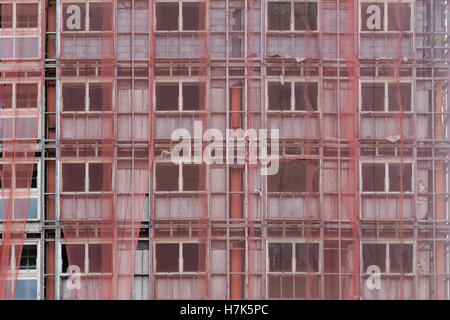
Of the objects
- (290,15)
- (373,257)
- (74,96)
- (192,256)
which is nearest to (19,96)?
(74,96)

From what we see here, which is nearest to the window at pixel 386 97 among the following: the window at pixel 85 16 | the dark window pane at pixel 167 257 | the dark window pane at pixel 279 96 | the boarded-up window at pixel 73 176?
the dark window pane at pixel 279 96

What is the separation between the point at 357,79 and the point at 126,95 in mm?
2869

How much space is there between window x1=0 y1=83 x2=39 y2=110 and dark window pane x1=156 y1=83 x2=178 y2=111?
153cm

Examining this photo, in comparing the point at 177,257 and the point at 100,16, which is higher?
the point at 100,16

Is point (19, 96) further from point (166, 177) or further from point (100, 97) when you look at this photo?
point (166, 177)

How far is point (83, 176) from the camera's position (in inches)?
344

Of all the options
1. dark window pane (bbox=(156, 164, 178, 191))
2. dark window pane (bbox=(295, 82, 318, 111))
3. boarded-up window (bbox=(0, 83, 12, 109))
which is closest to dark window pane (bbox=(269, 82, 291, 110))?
dark window pane (bbox=(295, 82, 318, 111))

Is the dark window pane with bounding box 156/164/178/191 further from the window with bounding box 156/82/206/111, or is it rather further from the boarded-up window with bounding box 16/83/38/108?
the boarded-up window with bounding box 16/83/38/108

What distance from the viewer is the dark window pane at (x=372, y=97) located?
873 centimetres

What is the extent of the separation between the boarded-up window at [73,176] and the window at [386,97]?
141 inches

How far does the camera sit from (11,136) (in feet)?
28.6

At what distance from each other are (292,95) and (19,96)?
342cm

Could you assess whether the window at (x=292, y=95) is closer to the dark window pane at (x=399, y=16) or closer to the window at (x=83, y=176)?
the dark window pane at (x=399, y=16)

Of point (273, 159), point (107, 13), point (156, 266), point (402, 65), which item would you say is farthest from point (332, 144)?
point (107, 13)
